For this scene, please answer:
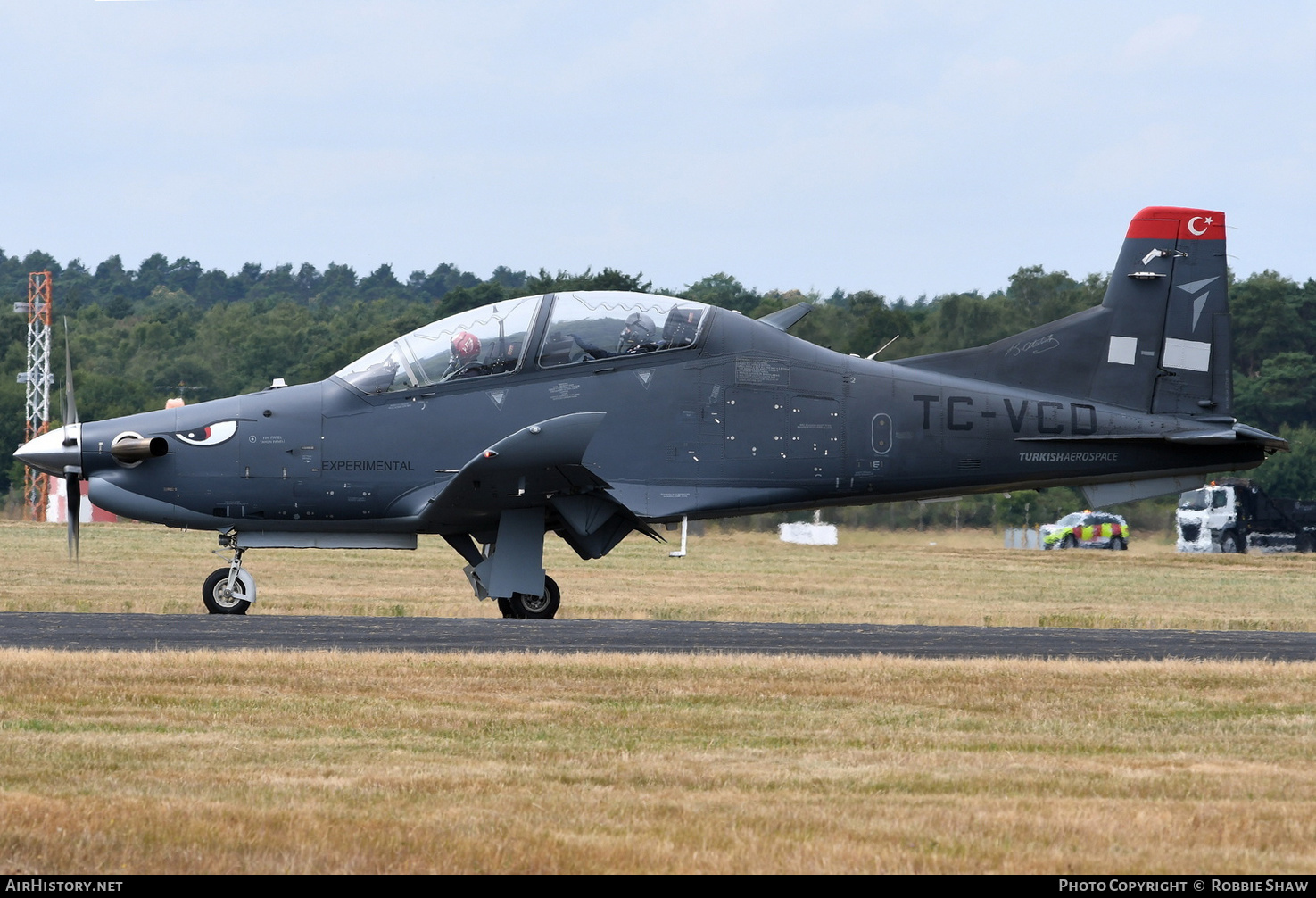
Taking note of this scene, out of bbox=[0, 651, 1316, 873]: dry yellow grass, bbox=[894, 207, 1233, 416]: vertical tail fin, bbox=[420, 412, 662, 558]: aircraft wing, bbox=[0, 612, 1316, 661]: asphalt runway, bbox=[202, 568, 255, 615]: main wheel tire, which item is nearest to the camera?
bbox=[0, 651, 1316, 873]: dry yellow grass

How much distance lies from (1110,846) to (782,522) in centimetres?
4318

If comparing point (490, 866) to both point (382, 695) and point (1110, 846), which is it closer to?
point (1110, 846)

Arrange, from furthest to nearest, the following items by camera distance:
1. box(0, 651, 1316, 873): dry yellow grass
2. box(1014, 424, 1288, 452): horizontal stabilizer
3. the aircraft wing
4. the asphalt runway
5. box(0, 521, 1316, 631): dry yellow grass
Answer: box(0, 521, 1316, 631): dry yellow grass
box(1014, 424, 1288, 452): horizontal stabilizer
the aircraft wing
the asphalt runway
box(0, 651, 1316, 873): dry yellow grass

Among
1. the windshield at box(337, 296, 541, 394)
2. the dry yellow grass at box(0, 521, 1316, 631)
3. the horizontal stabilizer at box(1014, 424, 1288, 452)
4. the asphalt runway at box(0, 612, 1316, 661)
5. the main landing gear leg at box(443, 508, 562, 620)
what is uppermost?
the windshield at box(337, 296, 541, 394)

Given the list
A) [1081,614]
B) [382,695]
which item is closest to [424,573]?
[1081,614]

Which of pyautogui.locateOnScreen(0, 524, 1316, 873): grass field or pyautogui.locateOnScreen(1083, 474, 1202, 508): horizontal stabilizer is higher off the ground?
pyautogui.locateOnScreen(1083, 474, 1202, 508): horizontal stabilizer

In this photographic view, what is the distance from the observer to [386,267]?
566 ft

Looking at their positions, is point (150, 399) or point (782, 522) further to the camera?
point (150, 399)

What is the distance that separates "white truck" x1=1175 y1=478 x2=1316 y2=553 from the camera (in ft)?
167

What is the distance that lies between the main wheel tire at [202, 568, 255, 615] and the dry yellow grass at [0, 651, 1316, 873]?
529 centimetres

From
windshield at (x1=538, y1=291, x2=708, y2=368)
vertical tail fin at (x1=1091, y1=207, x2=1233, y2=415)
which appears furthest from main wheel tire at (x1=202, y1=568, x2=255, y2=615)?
vertical tail fin at (x1=1091, y1=207, x2=1233, y2=415)

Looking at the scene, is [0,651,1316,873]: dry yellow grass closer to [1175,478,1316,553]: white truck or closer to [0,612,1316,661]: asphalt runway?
[0,612,1316,661]: asphalt runway

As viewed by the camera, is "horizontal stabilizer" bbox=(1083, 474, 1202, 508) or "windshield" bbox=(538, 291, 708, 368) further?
"horizontal stabilizer" bbox=(1083, 474, 1202, 508)

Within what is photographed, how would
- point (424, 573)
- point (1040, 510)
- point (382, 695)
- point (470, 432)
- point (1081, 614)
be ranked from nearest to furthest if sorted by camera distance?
point (382, 695) → point (470, 432) → point (1081, 614) → point (424, 573) → point (1040, 510)
